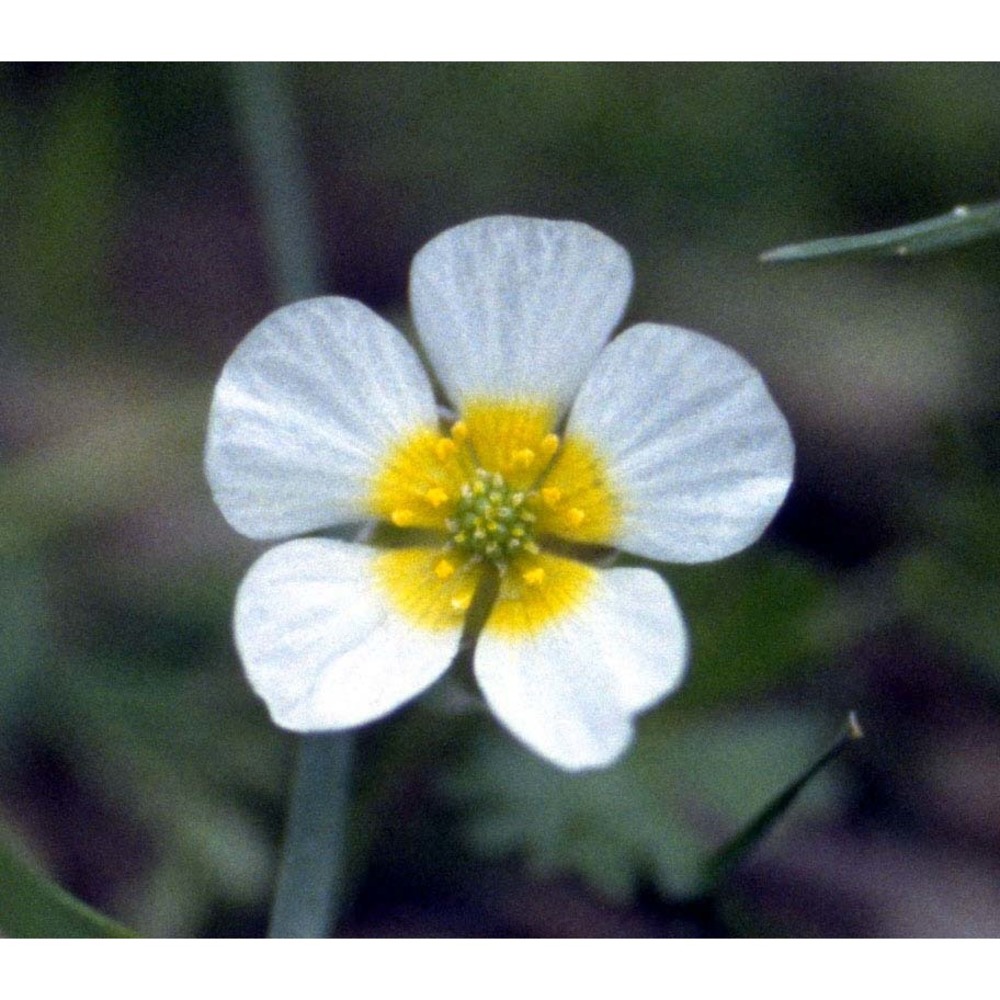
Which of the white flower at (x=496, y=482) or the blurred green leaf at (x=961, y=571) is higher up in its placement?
the white flower at (x=496, y=482)

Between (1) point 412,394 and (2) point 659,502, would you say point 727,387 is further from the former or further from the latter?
(1) point 412,394

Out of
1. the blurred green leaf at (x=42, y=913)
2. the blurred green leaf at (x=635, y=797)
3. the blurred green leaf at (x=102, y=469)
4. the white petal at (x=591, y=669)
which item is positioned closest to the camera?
the white petal at (x=591, y=669)

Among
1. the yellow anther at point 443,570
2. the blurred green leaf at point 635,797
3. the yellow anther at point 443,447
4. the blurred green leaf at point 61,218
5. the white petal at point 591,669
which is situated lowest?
the blurred green leaf at point 635,797

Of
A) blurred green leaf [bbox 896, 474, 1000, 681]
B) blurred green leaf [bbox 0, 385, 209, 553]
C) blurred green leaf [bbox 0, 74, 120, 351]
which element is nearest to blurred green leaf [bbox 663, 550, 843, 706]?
blurred green leaf [bbox 896, 474, 1000, 681]

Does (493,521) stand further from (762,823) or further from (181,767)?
(181,767)

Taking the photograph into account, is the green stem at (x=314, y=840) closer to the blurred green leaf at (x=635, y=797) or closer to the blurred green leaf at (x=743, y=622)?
the blurred green leaf at (x=635, y=797)

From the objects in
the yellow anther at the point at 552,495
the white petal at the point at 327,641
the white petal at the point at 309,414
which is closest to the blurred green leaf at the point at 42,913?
the white petal at the point at 327,641

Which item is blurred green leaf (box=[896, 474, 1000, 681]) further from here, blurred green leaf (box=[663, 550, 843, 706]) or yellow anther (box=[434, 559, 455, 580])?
yellow anther (box=[434, 559, 455, 580])
